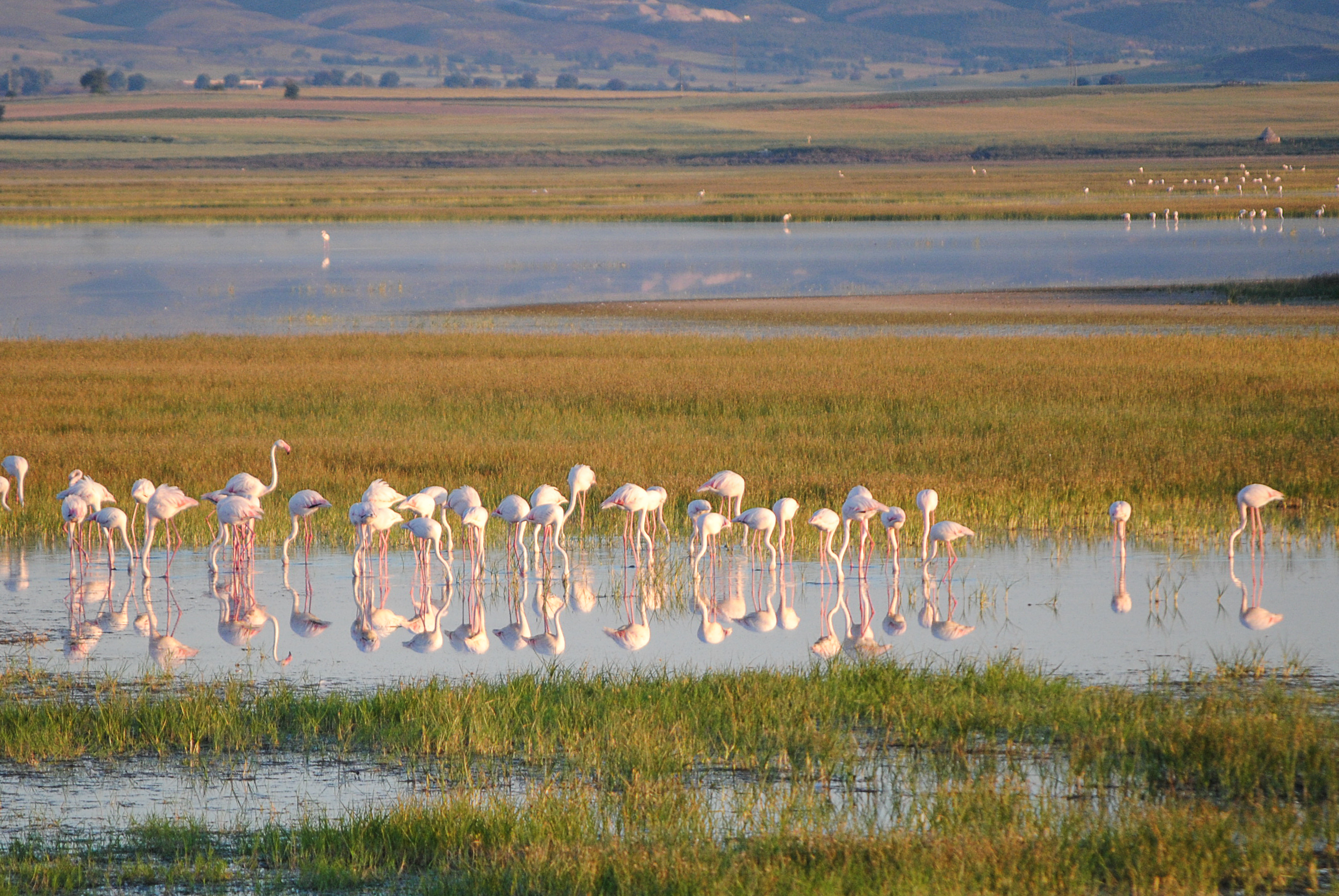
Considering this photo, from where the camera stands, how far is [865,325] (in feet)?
114

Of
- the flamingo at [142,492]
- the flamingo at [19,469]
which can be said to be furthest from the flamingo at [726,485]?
the flamingo at [19,469]

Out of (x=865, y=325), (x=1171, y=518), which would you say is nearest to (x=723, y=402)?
(x=1171, y=518)

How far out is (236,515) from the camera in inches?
491

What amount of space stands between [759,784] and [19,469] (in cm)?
1014

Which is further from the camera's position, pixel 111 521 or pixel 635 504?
pixel 635 504

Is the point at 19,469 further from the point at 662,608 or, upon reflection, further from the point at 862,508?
the point at 862,508

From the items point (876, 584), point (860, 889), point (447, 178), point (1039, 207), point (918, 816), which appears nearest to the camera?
point (860, 889)

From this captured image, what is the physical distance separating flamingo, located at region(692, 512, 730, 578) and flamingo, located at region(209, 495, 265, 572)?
134 inches

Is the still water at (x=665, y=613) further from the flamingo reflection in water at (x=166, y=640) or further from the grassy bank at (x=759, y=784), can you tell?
the grassy bank at (x=759, y=784)

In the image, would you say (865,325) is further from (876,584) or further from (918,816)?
(918,816)

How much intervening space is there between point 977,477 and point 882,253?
1631 inches

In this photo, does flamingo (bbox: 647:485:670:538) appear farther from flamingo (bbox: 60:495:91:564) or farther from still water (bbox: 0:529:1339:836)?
flamingo (bbox: 60:495:91:564)

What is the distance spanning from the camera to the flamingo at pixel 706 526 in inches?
497

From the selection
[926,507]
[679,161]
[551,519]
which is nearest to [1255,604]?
[926,507]
